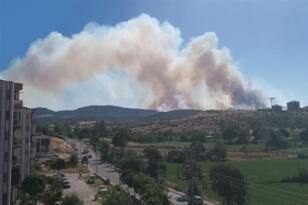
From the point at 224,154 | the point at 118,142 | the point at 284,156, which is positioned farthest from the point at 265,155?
the point at 118,142

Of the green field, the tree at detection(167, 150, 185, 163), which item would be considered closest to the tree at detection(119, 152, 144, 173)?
the green field

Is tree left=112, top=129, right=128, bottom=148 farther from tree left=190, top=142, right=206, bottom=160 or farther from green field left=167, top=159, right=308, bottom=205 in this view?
green field left=167, top=159, right=308, bottom=205

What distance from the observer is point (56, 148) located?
75.6 meters

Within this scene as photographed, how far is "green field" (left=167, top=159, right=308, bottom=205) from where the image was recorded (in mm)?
33219

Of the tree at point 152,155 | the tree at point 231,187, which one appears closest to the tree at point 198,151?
the tree at point 152,155

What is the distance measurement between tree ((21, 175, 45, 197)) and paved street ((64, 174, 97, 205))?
5.45 ft

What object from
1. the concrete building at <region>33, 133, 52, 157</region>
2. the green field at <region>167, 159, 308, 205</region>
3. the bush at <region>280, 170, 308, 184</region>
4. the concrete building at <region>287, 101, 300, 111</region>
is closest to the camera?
the green field at <region>167, 159, 308, 205</region>

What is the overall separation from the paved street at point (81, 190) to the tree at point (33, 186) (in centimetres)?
166

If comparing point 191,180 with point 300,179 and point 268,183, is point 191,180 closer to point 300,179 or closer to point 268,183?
point 268,183

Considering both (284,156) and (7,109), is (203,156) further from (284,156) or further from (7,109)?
(7,109)

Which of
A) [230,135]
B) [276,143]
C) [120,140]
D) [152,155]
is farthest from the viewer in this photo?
[230,135]

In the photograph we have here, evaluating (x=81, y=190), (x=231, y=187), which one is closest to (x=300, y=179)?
(x=231, y=187)

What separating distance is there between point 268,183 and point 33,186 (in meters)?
19.3

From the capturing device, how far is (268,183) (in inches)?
1630
